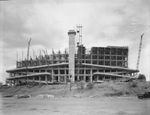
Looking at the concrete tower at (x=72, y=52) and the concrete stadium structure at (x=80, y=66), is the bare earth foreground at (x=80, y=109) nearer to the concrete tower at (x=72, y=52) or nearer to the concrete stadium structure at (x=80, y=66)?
the concrete tower at (x=72, y=52)

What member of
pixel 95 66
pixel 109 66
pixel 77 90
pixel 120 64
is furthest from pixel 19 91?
pixel 120 64

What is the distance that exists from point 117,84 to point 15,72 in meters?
50.6

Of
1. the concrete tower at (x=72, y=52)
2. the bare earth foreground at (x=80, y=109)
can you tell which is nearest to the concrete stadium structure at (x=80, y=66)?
the concrete tower at (x=72, y=52)

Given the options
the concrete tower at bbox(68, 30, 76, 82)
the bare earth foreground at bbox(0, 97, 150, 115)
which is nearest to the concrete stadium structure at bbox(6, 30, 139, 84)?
the concrete tower at bbox(68, 30, 76, 82)

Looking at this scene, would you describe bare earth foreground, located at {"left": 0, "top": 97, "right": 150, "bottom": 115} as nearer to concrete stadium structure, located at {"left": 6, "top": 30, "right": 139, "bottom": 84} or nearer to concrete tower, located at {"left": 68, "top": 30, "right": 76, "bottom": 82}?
concrete tower, located at {"left": 68, "top": 30, "right": 76, "bottom": 82}

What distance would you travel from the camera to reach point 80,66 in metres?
84.8

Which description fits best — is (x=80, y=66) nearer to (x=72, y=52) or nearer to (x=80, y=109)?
(x=72, y=52)

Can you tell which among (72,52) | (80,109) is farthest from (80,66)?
(80,109)

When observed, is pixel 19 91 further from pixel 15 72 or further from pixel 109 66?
pixel 109 66

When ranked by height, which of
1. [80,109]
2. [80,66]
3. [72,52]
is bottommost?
[80,109]

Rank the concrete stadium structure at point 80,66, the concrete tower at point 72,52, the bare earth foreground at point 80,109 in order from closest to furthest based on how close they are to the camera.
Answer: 1. the bare earth foreground at point 80,109
2. the concrete tower at point 72,52
3. the concrete stadium structure at point 80,66

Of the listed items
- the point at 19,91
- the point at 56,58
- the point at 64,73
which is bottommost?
the point at 19,91

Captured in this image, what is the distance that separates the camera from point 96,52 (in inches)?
3430

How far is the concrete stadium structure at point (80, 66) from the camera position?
8362cm
